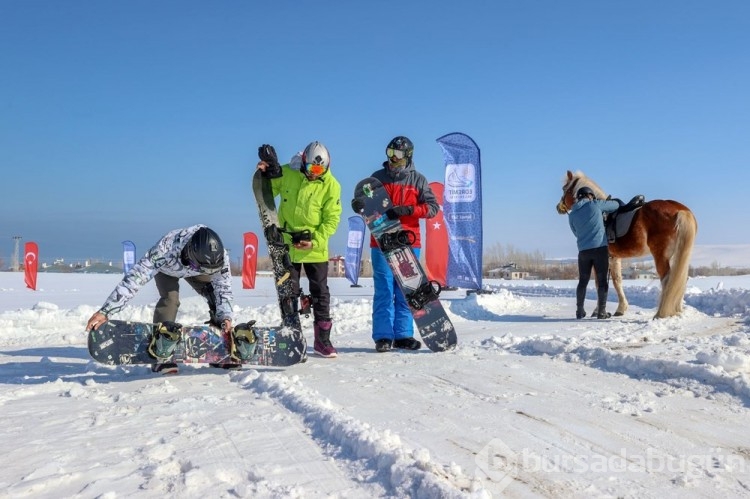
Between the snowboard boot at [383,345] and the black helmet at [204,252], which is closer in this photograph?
the black helmet at [204,252]

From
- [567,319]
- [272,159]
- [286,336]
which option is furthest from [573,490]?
[567,319]

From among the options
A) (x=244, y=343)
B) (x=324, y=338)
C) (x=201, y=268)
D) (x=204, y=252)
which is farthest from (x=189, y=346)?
(x=324, y=338)

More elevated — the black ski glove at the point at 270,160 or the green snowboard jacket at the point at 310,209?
the black ski glove at the point at 270,160

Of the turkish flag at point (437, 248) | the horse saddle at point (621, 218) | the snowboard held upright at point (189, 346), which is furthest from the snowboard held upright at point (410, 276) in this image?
the turkish flag at point (437, 248)

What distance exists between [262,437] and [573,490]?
1.46 metres

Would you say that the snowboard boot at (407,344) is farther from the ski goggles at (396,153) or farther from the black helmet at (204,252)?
the black helmet at (204,252)

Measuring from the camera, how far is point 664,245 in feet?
25.6

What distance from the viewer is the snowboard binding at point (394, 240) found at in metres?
5.56

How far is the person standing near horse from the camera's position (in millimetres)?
8016

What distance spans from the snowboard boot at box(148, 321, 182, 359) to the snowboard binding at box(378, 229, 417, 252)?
7.00 feet

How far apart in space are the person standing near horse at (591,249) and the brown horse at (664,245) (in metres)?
0.57

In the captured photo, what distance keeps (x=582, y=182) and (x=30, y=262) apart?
1980cm

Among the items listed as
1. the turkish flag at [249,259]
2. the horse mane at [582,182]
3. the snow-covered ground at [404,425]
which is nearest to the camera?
the snow-covered ground at [404,425]

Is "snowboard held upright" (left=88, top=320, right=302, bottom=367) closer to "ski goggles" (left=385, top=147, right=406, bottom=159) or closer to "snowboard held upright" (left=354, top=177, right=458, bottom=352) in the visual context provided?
"snowboard held upright" (left=354, top=177, right=458, bottom=352)
